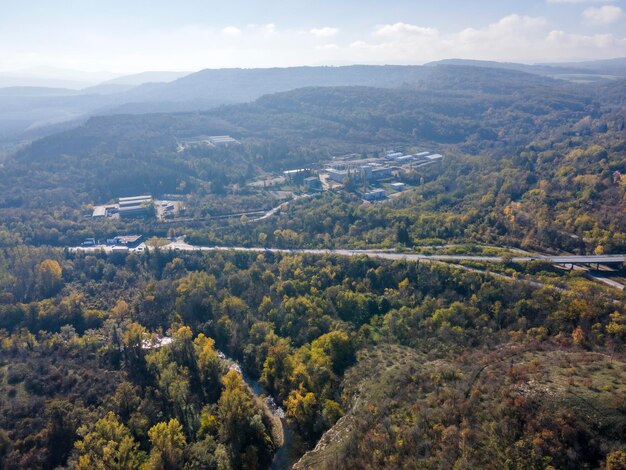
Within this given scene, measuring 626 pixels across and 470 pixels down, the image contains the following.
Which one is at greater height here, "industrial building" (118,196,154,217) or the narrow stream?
"industrial building" (118,196,154,217)

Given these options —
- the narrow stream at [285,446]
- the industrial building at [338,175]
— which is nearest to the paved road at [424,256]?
the narrow stream at [285,446]

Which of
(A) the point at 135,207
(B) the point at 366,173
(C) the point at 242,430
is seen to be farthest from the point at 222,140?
(C) the point at 242,430

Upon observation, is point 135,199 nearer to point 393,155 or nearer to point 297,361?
point 393,155

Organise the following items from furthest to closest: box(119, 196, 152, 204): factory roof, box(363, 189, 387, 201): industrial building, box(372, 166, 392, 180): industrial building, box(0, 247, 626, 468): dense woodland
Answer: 1. box(372, 166, 392, 180): industrial building
2. box(119, 196, 152, 204): factory roof
3. box(363, 189, 387, 201): industrial building
4. box(0, 247, 626, 468): dense woodland

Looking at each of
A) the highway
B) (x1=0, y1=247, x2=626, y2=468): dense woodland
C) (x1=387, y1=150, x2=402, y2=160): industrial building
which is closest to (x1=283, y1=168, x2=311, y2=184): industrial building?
(x1=387, y1=150, x2=402, y2=160): industrial building

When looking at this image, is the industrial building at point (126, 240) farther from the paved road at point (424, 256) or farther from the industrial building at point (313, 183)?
the industrial building at point (313, 183)

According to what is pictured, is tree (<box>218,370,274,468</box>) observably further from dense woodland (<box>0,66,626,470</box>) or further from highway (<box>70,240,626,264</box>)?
highway (<box>70,240,626,264</box>)

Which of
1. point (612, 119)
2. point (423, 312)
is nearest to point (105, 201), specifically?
point (423, 312)

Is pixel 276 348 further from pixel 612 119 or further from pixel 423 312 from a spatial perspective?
pixel 612 119
